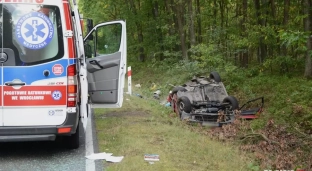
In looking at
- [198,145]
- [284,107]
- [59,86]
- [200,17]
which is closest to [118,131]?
[198,145]

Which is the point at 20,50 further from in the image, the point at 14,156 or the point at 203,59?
the point at 203,59

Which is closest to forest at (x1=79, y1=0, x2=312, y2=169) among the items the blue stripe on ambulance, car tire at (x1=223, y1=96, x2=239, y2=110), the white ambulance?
car tire at (x1=223, y1=96, x2=239, y2=110)

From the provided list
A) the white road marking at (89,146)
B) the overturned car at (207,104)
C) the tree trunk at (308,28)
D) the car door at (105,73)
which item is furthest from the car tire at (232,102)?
the white road marking at (89,146)

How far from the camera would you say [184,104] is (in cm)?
1011

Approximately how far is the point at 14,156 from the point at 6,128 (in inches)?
30.8

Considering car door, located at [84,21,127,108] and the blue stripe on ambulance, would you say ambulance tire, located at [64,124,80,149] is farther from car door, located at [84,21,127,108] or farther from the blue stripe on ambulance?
car door, located at [84,21,127,108]

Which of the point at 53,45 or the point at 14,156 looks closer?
the point at 53,45

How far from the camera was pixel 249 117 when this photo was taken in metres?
9.95

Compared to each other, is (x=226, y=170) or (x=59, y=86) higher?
(x=59, y=86)

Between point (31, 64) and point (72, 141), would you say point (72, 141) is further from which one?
point (31, 64)

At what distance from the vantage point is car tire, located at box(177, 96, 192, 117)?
1004 centimetres

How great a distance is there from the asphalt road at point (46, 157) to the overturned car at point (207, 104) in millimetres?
3161

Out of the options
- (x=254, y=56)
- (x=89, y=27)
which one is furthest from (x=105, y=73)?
(x=254, y=56)

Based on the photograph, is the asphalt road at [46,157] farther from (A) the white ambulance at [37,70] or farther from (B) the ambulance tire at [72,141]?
(A) the white ambulance at [37,70]
